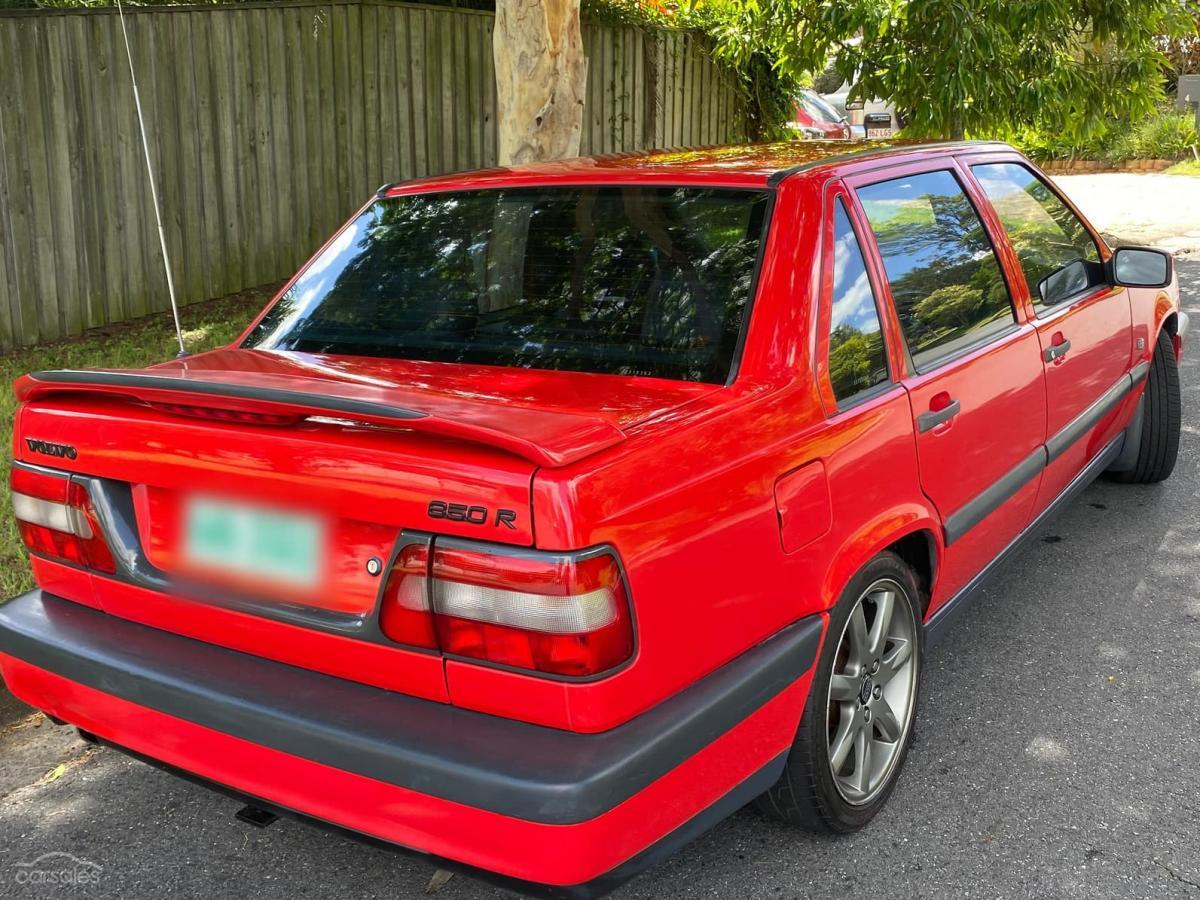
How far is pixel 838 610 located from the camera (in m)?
2.72

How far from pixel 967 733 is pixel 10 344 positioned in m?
5.97

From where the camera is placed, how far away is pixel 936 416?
3.16 metres

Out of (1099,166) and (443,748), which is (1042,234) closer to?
(443,748)

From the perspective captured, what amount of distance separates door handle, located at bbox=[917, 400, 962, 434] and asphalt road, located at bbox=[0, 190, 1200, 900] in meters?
0.98

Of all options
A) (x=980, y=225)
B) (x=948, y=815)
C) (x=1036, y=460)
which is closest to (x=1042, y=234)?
(x=980, y=225)

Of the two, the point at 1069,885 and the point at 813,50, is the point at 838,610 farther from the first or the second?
the point at 813,50

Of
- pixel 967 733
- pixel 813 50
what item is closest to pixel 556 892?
pixel 967 733

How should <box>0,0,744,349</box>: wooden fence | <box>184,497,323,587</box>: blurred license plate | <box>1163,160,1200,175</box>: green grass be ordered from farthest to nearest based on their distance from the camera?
<box>1163,160,1200,175</box>: green grass → <box>0,0,744,349</box>: wooden fence → <box>184,497,323,587</box>: blurred license plate

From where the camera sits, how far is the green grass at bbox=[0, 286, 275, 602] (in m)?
6.67

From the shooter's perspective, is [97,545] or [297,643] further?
[97,545]

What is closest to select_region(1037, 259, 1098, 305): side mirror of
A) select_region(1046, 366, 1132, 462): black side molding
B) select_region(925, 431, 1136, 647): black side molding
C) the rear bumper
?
select_region(1046, 366, 1132, 462): black side molding

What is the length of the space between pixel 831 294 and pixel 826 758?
1.10 m

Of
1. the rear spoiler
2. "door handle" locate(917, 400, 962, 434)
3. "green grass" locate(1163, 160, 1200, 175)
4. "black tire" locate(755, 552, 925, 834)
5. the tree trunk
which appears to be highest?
the tree trunk

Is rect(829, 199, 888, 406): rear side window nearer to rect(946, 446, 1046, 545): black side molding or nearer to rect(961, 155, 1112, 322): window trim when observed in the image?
rect(946, 446, 1046, 545): black side molding
